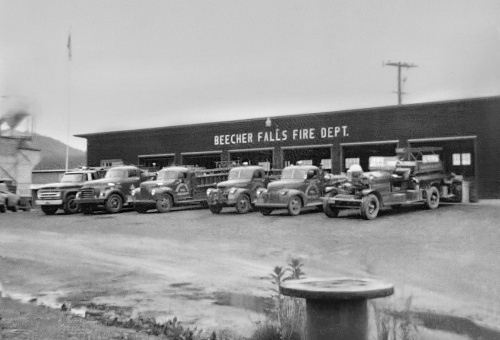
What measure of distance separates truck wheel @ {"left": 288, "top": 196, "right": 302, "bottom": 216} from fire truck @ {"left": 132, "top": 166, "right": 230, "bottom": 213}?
5.51 meters

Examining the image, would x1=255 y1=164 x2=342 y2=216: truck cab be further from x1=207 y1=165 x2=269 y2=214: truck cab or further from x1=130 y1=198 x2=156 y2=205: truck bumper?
x1=130 y1=198 x2=156 y2=205: truck bumper

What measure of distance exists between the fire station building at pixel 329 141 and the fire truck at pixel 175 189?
6.69 ft

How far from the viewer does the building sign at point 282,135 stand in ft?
84.4

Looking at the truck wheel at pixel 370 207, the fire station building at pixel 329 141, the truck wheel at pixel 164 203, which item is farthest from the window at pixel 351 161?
the truck wheel at pixel 370 207

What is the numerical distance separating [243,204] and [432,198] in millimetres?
5865

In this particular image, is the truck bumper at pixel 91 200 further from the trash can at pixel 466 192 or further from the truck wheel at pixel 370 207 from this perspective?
the trash can at pixel 466 192

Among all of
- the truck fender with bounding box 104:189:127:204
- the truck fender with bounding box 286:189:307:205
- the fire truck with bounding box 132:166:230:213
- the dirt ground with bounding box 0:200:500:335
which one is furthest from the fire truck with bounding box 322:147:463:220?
the truck fender with bounding box 104:189:127:204

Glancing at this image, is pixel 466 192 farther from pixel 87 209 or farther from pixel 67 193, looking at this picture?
pixel 67 193

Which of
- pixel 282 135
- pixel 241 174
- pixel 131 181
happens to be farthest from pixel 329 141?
pixel 131 181

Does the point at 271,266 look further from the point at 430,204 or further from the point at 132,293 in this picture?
the point at 430,204

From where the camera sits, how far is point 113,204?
2302 cm

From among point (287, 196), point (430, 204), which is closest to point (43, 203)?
point (287, 196)

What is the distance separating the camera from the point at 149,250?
12.2 metres

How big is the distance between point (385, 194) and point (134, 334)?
11617mm
